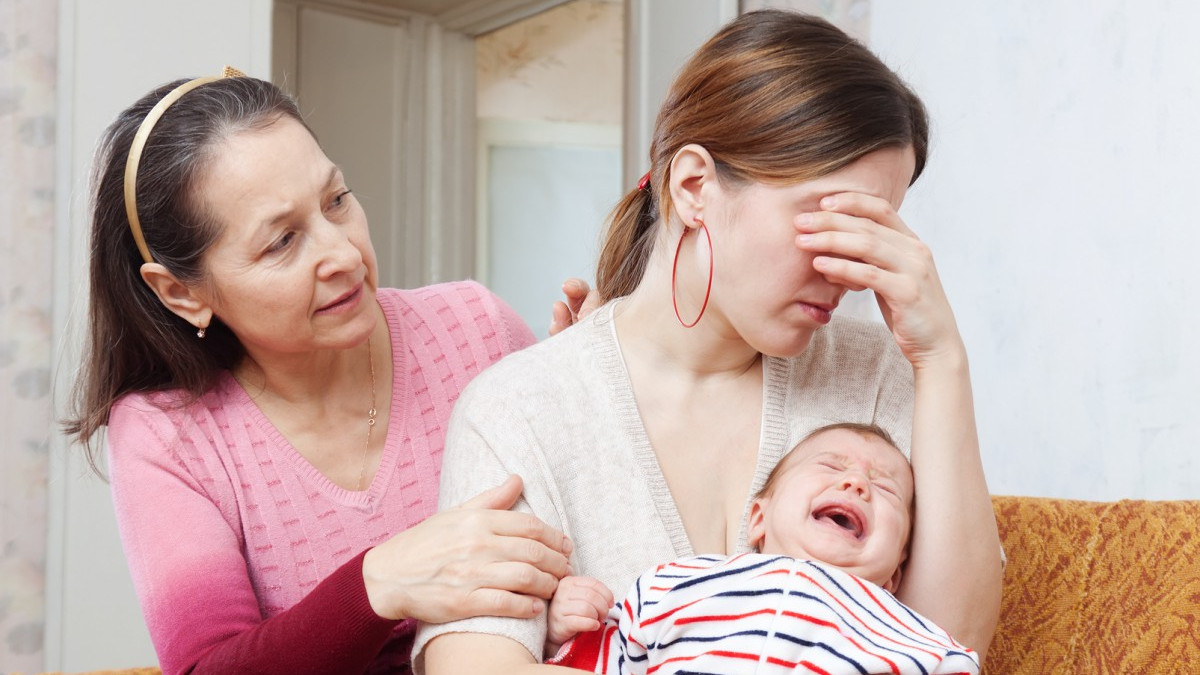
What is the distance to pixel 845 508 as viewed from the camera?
1.26 m

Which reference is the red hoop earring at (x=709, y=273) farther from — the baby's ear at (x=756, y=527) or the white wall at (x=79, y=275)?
the white wall at (x=79, y=275)

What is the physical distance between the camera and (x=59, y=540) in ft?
9.50

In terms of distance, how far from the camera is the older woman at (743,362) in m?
1.24

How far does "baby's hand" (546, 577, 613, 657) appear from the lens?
3.95 feet

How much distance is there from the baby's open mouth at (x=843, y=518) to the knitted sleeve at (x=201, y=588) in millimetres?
521

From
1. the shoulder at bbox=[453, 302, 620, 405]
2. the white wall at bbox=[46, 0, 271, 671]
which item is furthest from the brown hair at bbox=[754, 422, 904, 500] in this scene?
the white wall at bbox=[46, 0, 271, 671]

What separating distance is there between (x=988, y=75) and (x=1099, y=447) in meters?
0.86

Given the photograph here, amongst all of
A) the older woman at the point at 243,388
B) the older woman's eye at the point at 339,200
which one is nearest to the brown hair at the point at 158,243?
the older woman at the point at 243,388

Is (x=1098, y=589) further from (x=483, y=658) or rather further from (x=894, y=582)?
(x=483, y=658)

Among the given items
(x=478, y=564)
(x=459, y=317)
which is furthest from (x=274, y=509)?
(x=478, y=564)

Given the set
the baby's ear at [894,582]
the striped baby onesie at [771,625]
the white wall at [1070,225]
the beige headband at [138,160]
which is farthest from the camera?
the white wall at [1070,225]

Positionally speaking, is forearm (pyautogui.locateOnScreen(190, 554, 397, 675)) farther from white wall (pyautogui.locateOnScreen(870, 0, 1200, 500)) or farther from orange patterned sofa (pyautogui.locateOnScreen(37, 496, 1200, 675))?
white wall (pyautogui.locateOnScreen(870, 0, 1200, 500))

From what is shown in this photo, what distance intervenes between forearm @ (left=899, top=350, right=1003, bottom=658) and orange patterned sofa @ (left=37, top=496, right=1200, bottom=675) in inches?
14.5

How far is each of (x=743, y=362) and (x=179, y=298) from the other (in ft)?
2.71
